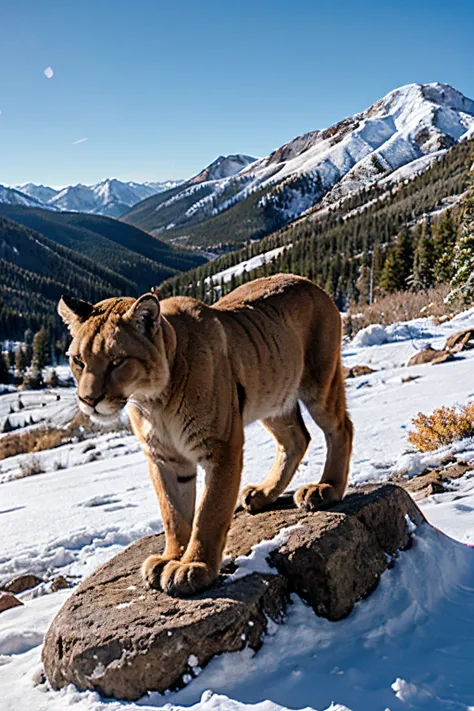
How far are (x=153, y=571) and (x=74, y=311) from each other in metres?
1.90

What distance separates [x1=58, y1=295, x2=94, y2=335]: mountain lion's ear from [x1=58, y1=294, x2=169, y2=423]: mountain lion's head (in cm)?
5

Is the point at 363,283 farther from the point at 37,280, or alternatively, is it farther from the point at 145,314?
the point at 37,280

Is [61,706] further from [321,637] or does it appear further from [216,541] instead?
[321,637]

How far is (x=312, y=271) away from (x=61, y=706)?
88.9 meters

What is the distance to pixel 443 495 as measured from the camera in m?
5.86

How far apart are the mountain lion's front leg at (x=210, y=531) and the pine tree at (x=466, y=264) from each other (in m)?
19.5

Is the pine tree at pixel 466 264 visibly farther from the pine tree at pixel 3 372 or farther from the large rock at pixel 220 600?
the pine tree at pixel 3 372

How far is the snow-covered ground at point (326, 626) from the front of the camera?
9.43 feet

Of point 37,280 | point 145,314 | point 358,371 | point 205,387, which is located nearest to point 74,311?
point 145,314

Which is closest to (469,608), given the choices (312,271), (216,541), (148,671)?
(216,541)

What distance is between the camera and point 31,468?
15.1m

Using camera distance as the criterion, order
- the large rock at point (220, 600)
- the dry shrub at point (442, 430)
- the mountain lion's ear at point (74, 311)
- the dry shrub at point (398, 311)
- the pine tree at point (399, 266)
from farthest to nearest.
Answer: the pine tree at point (399, 266) < the dry shrub at point (398, 311) < the dry shrub at point (442, 430) < the mountain lion's ear at point (74, 311) < the large rock at point (220, 600)

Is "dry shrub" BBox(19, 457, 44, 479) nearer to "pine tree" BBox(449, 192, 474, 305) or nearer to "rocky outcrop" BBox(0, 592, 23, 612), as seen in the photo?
"rocky outcrop" BBox(0, 592, 23, 612)

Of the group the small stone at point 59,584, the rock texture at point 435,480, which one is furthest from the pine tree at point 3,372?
the rock texture at point 435,480
